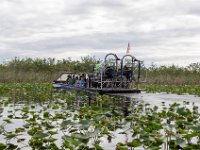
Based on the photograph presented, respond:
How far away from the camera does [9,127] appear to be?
23.5 ft

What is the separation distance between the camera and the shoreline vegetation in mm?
29641

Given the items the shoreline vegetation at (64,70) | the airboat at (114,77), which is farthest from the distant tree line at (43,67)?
the airboat at (114,77)

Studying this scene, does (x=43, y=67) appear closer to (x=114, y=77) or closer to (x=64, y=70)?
(x=64, y=70)

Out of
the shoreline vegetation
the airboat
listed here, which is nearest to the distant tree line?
the shoreline vegetation

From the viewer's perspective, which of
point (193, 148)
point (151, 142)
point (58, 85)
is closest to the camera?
point (193, 148)

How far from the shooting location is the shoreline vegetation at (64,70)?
29641 millimetres

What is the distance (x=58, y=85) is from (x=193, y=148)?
18743 millimetres

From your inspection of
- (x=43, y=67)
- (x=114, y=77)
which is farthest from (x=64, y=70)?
(x=114, y=77)

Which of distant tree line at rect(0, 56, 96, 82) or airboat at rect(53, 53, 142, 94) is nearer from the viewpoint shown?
airboat at rect(53, 53, 142, 94)

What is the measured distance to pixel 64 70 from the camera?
3616 cm

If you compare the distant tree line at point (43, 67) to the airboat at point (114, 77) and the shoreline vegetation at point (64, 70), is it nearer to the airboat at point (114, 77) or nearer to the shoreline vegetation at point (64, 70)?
the shoreline vegetation at point (64, 70)

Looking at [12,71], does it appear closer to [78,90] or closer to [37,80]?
[37,80]

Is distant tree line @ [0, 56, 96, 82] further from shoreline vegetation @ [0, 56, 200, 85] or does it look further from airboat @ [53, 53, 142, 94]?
airboat @ [53, 53, 142, 94]

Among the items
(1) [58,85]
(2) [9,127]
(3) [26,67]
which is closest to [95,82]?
(1) [58,85]
